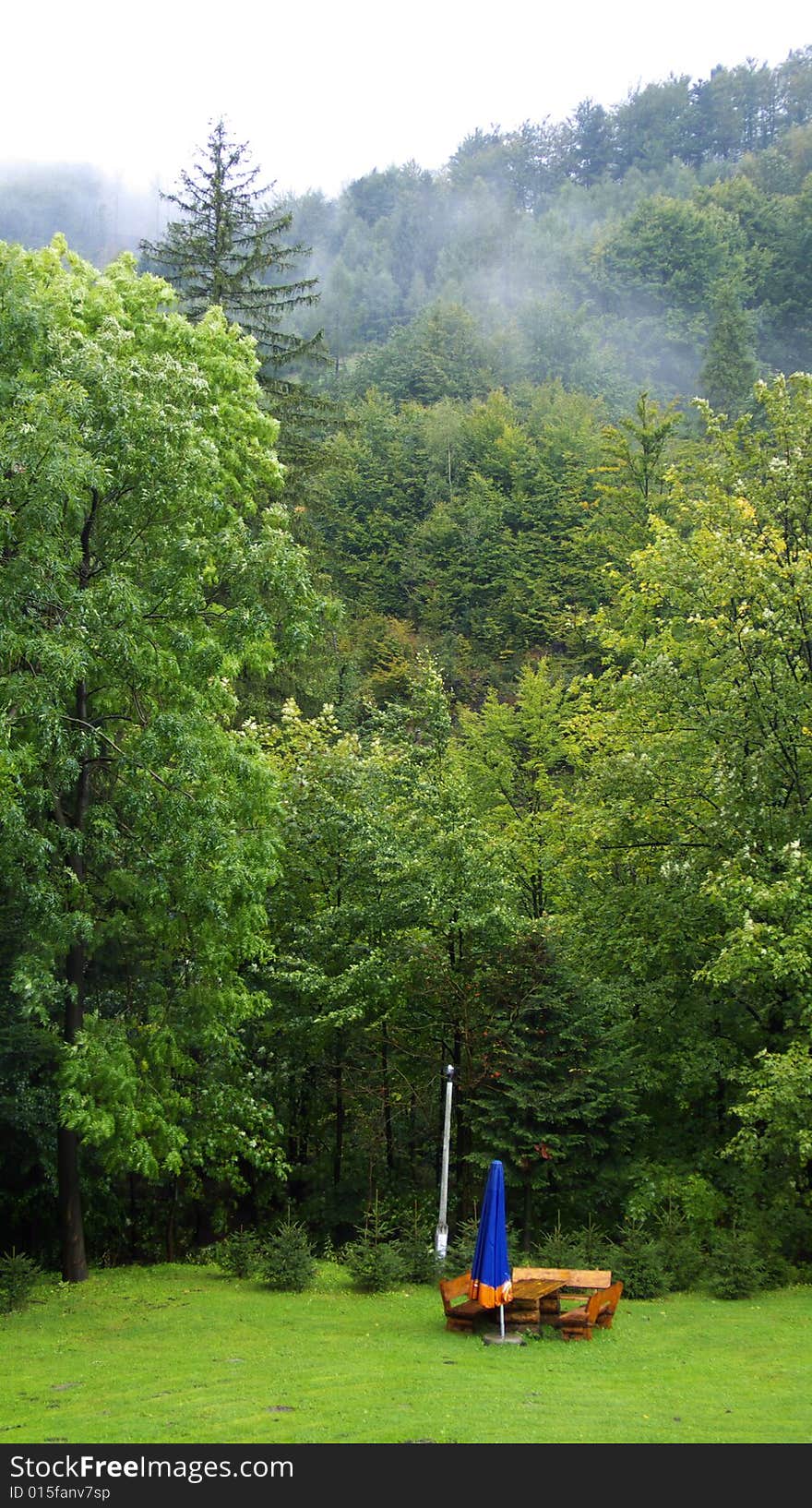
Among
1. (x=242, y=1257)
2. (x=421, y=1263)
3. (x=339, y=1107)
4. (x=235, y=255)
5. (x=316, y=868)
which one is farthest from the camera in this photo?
(x=235, y=255)

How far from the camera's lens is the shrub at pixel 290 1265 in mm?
A: 15625

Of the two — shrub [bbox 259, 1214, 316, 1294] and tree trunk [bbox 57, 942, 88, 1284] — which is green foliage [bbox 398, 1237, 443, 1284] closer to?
shrub [bbox 259, 1214, 316, 1294]

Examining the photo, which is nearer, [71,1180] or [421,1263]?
[421,1263]

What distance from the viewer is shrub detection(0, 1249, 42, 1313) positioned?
1442 centimetres

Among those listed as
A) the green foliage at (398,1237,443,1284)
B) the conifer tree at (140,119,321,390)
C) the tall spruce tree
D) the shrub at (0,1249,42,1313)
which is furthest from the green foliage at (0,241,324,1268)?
the conifer tree at (140,119,321,390)

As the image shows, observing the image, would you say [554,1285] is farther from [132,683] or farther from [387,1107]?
[132,683]

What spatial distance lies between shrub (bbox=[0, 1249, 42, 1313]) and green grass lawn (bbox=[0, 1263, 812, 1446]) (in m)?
0.32

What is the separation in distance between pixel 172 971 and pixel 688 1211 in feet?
27.5

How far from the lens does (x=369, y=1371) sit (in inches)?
433

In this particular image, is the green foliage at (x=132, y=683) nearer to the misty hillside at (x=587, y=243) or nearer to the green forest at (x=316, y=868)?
the green forest at (x=316, y=868)

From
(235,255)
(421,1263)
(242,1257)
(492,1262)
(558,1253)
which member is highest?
(235,255)

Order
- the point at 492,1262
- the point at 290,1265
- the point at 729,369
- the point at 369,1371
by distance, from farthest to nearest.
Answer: the point at 729,369 → the point at 290,1265 → the point at 492,1262 → the point at 369,1371

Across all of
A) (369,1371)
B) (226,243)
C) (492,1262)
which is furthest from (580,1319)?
(226,243)

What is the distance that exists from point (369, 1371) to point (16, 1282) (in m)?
5.66
